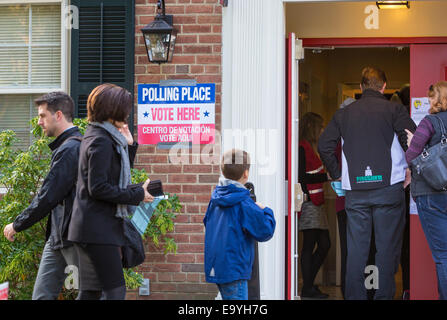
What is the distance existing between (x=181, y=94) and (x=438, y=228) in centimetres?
236

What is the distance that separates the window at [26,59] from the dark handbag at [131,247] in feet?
8.80

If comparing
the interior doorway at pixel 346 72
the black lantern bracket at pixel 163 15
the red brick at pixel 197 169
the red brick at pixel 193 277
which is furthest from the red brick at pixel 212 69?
the interior doorway at pixel 346 72

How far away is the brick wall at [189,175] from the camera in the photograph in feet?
21.1

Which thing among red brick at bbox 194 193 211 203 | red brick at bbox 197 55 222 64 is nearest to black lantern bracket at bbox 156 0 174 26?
red brick at bbox 197 55 222 64

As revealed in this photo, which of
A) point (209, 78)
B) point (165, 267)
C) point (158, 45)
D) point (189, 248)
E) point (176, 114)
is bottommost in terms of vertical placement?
point (165, 267)

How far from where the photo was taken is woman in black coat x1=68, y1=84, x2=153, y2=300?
4191mm

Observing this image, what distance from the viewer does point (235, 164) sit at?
4.71 metres

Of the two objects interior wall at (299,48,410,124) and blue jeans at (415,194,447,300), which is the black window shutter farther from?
interior wall at (299,48,410,124)

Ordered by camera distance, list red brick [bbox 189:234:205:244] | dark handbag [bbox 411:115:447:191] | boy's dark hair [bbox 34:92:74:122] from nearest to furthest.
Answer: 1. boy's dark hair [bbox 34:92:74:122]
2. dark handbag [bbox 411:115:447:191]
3. red brick [bbox 189:234:205:244]

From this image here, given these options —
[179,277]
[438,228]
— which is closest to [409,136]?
[438,228]

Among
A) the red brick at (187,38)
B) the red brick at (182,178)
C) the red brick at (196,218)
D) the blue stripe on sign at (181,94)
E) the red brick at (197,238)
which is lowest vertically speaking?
the red brick at (197,238)

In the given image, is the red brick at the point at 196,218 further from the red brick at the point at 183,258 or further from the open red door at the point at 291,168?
the open red door at the point at 291,168

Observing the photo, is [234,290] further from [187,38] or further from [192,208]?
[187,38]

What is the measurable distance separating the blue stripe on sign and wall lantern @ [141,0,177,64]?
9.7 inches
